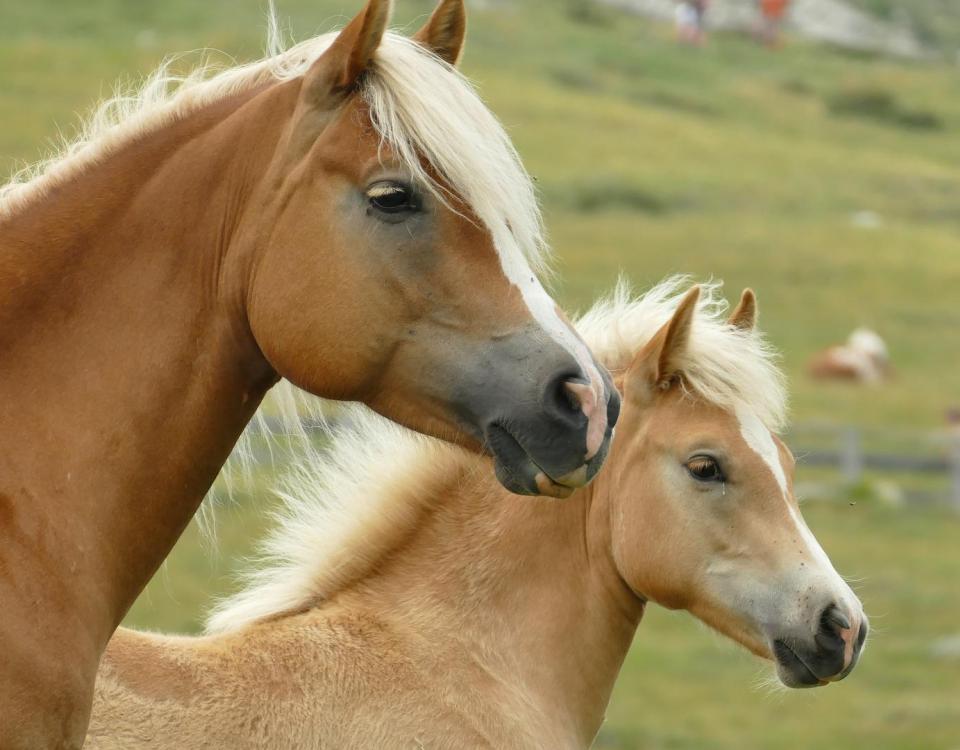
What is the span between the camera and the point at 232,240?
3.56m

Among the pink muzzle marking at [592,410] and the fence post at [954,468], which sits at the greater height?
the pink muzzle marking at [592,410]

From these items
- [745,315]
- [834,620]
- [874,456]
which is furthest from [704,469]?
[874,456]

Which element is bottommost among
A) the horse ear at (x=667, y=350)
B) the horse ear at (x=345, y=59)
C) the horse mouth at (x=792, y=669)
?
the horse mouth at (x=792, y=669)

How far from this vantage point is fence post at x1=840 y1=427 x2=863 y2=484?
22922 millimetres

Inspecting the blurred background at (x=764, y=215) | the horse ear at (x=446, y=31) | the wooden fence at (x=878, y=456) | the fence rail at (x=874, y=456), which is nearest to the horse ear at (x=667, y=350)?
the blurred background at (x=764, y=215)

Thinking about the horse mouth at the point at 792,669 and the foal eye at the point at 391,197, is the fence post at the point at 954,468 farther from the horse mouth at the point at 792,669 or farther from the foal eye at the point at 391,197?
the foal eye at the point at 391,197

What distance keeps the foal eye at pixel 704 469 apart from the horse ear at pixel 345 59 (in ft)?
7.76

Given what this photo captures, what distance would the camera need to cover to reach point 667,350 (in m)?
5.52

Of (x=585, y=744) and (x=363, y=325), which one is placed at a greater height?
(x=363, y=325)

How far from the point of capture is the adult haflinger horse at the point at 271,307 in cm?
339

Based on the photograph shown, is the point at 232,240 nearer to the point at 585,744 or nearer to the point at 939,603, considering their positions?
the point at 585,744

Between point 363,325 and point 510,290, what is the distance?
1.11ft

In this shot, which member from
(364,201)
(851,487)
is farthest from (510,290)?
(851,487)

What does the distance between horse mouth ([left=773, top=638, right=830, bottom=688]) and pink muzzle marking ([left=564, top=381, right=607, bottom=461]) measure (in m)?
2.16
